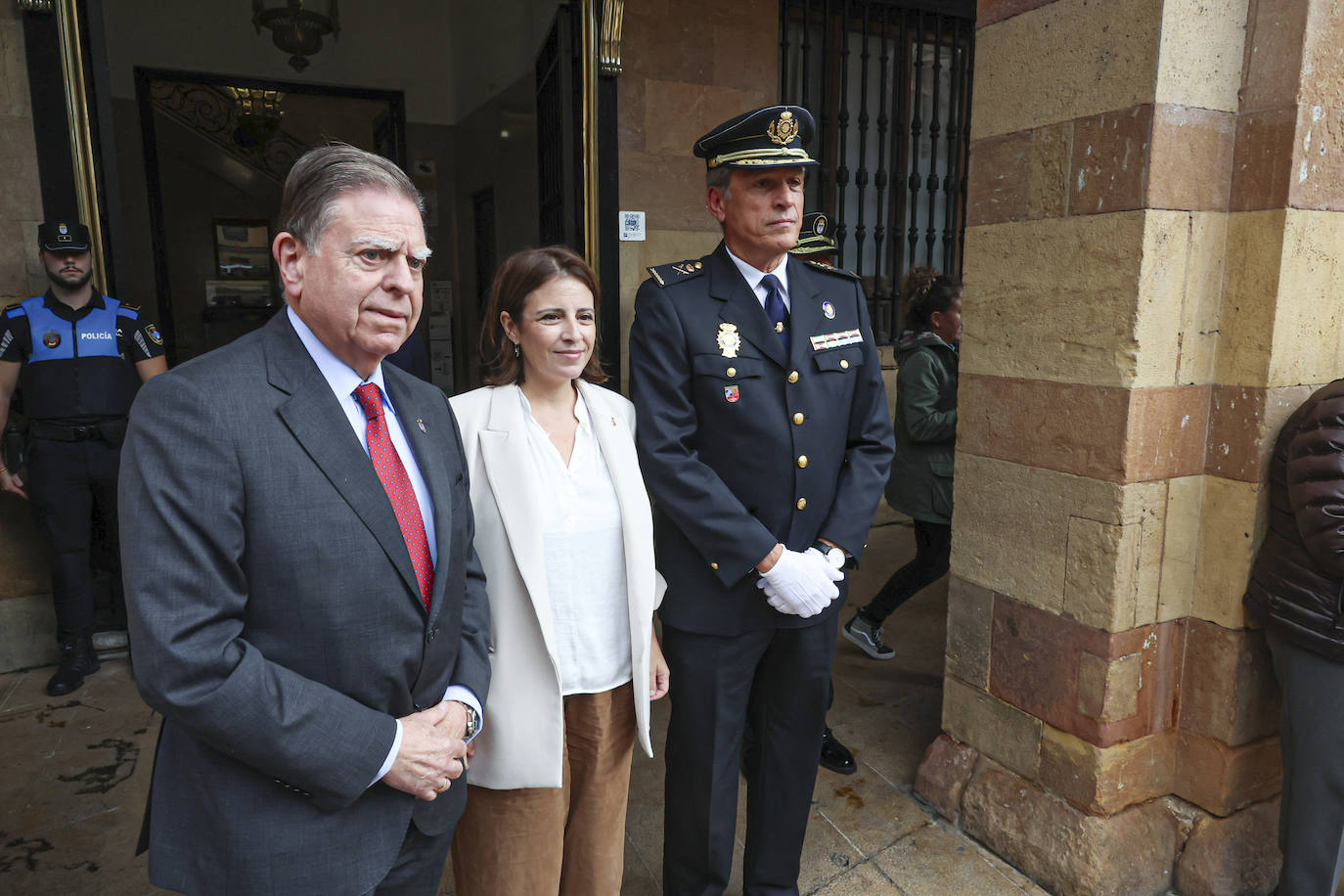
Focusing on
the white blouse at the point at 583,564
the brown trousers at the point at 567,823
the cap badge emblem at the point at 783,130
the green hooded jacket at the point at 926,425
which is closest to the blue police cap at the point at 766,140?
the cap badge emblem at the point at 783,130

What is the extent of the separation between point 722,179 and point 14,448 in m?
3.33

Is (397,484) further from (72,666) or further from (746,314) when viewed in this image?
(72,666)

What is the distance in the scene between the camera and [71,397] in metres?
3.55

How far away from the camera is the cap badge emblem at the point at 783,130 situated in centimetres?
194

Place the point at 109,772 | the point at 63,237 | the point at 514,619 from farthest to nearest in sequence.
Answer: the point at 63,237 < the point at 109,772 < the point at 514,619

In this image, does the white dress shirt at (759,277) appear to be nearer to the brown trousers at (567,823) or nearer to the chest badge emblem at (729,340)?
the chest badge emblem at (729,340)

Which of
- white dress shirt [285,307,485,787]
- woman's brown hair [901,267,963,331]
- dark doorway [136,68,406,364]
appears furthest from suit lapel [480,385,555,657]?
dark doorway [136,68,406,364]

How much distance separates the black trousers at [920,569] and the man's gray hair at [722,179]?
2.10 m

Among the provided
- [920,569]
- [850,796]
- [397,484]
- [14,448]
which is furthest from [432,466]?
[14,448]

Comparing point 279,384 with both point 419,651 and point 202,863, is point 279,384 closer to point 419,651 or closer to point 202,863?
point 419,651

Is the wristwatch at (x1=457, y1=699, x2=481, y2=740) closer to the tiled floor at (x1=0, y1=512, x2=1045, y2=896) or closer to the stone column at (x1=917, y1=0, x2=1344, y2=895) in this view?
the tiled floor at (x1=0, y1=512, x2=1045, y2=896)

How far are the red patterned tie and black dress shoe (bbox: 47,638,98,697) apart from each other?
323cm

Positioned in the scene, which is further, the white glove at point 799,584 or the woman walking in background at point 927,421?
the woman walking in background at point 927,421

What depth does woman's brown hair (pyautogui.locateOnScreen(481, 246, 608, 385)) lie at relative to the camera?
1776mm
